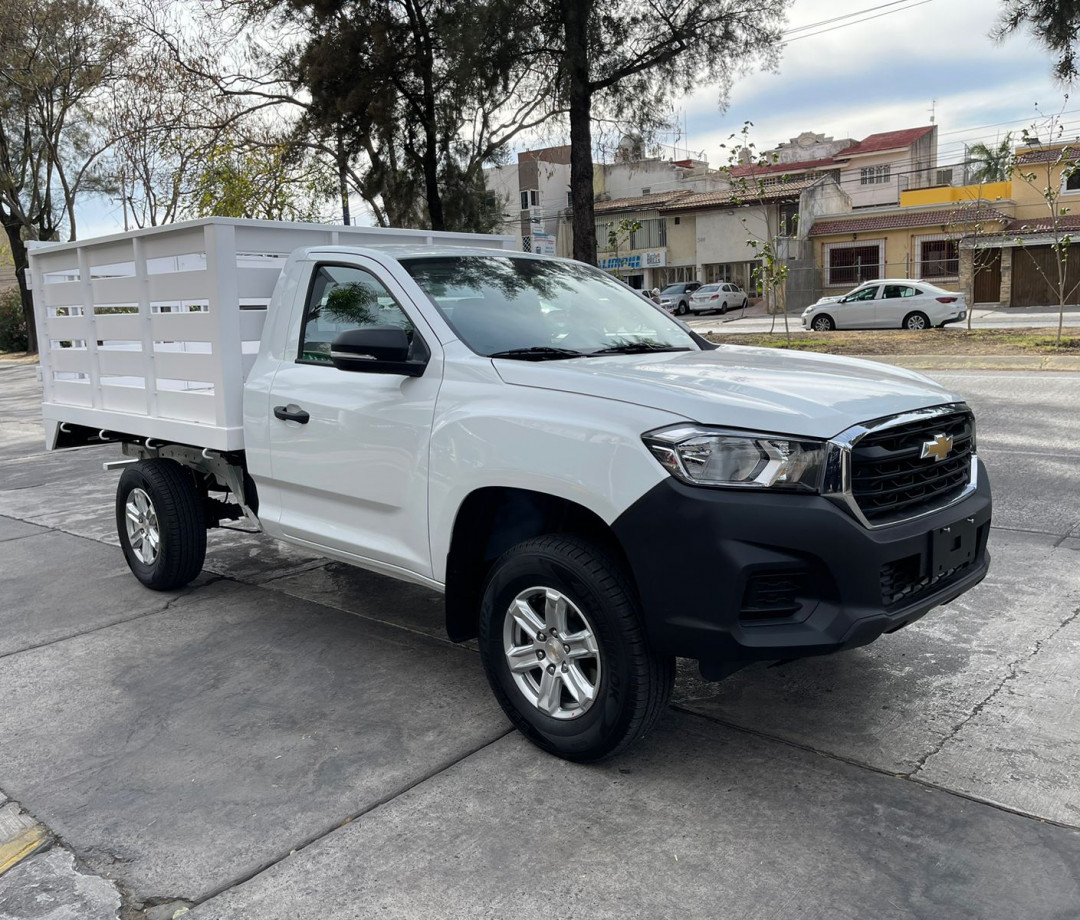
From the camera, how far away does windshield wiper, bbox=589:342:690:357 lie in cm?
432

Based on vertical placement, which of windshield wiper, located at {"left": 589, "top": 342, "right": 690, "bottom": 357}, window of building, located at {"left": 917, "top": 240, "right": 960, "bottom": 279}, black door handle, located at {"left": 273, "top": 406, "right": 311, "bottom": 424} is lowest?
black door handle, located at {"left": 273, "top": 406, "right": 311, "bottom": 424}

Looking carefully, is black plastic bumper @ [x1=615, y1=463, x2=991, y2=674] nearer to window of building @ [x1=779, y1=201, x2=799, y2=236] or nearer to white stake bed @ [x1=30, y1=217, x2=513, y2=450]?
white stake bed @ [x1=30, y1=217, x2=513, y2=450]

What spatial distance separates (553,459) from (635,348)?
1.13 meters

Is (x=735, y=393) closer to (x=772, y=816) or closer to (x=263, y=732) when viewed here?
(x=772, y=816)

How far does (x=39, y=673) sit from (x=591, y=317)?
123 inches

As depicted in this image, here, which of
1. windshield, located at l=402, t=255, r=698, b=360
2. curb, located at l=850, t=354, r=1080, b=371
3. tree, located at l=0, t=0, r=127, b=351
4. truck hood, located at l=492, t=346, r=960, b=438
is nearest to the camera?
truck hood, located at l=492, t=346, r=960, b=438

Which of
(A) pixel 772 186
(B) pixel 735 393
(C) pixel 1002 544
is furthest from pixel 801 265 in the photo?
(B) pixel 735 393

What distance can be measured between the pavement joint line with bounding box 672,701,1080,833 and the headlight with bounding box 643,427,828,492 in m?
1.11

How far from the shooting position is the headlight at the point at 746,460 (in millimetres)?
3160

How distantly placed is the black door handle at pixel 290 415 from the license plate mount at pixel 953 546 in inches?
108

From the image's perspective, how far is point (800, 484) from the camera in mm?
3160

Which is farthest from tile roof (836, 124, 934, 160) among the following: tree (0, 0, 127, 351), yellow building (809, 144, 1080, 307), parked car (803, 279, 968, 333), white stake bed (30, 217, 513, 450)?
white stake bed (30, 217, 513, 450)

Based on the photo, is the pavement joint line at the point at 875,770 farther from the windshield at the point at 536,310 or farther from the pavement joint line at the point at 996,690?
the windshield at the point at 536,310

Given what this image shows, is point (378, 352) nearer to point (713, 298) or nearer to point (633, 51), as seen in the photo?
point (633, 51)
